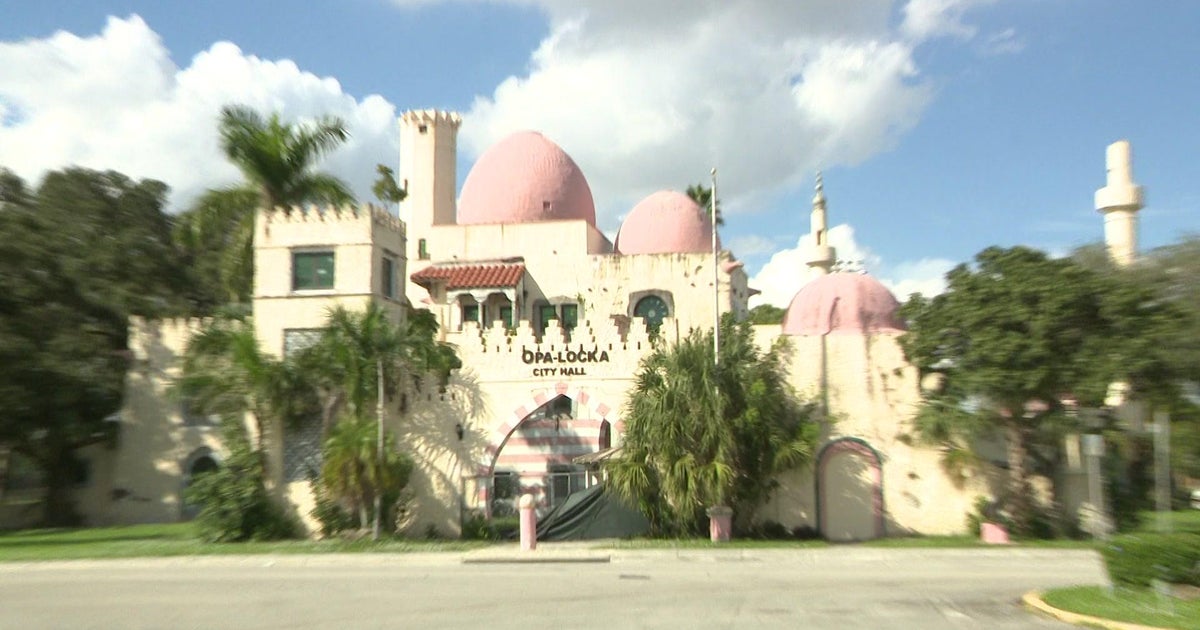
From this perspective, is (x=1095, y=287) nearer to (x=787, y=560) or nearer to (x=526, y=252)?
(x=787, y=560)

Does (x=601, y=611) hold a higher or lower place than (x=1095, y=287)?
lower

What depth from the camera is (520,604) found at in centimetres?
1464

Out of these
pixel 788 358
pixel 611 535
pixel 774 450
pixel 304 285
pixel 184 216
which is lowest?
pixel 611 535

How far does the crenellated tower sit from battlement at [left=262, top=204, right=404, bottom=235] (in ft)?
40.1

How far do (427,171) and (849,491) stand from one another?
2337 centimetres

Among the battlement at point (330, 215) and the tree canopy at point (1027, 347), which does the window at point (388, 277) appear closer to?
the battlement at point (330, 215)

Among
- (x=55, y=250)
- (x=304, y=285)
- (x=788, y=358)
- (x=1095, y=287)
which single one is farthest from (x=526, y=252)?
(x=1095, y=287)

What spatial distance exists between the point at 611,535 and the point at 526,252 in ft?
42.3

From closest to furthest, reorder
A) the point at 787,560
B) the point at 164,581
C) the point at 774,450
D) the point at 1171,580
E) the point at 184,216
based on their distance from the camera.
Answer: the point at 1171,580 < the point at 164,581 < the point at 787,560 < the point at 774,450 < the point at 184,216

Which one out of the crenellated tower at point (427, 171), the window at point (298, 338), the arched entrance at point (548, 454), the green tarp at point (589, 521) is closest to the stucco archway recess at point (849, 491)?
the green tarp at point (589, 521)

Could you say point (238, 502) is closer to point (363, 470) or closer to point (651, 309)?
point (363, 470)

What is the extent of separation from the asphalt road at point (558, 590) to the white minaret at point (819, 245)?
14797 mm

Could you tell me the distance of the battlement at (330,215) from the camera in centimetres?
2691

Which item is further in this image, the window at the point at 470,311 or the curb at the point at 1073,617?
the window at the point at 470,311
